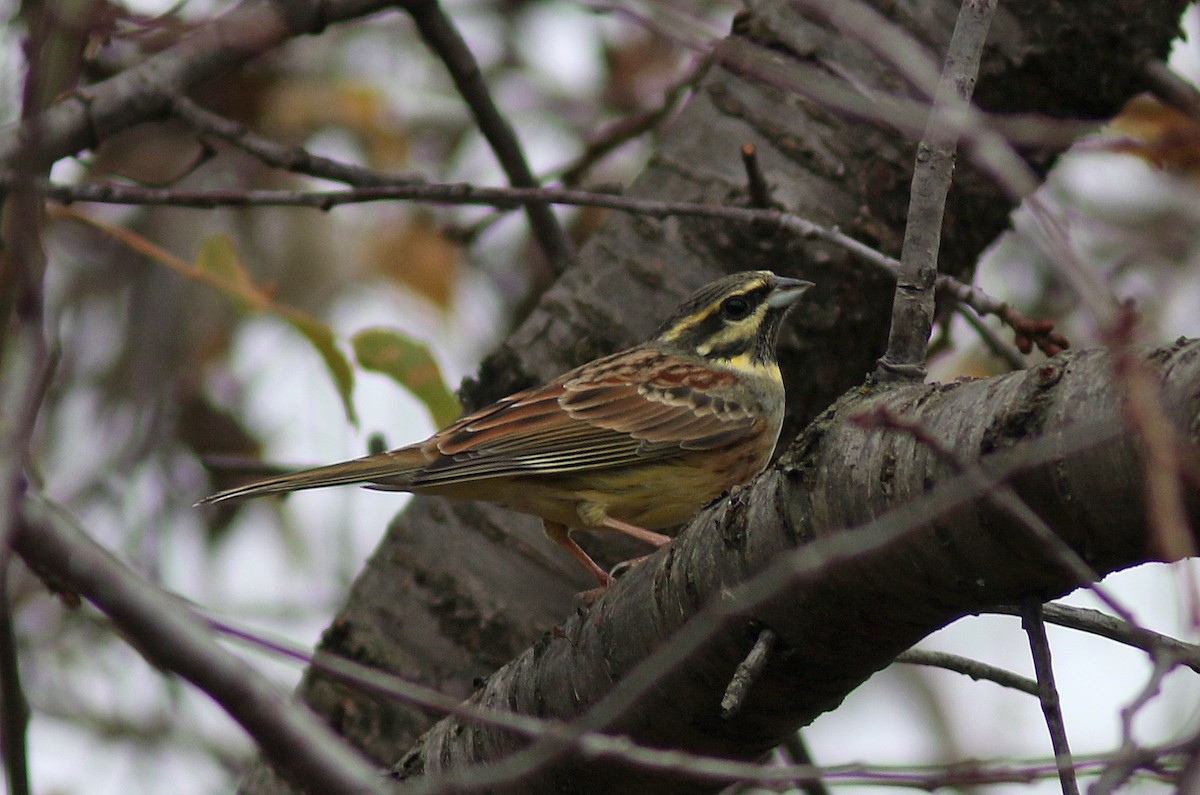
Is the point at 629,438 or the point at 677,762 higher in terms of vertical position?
the point at 629,438

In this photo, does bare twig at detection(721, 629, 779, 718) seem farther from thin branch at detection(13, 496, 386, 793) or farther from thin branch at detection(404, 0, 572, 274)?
thin branch at detection(404, 0, 572, 274)

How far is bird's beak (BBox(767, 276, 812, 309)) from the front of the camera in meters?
5.23

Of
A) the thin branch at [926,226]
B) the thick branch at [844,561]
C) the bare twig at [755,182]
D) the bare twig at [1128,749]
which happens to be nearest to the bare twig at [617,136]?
the bare twig at [755,182]

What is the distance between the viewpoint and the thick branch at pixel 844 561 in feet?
7.79

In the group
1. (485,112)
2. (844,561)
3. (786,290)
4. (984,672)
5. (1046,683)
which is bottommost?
(1046,683)

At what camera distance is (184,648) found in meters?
1.77

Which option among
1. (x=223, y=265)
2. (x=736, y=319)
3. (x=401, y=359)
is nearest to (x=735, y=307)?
(x=736, y=319)

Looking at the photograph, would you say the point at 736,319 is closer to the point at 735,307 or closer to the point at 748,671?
the point at 735,307

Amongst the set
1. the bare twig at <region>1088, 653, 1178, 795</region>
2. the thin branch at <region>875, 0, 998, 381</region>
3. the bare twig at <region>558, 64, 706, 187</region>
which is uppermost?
the bare twig at <region>558, 64, 706, 187</region>

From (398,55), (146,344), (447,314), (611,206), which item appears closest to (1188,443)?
(611,206)

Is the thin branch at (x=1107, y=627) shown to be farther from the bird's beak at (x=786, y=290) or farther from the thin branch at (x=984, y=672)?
the bird's beak at (x=786, y=290)

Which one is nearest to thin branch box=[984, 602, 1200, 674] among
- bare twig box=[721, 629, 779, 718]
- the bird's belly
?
bare twig box=[721, 629, 779, 718]

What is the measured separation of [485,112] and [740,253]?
3.89 feet

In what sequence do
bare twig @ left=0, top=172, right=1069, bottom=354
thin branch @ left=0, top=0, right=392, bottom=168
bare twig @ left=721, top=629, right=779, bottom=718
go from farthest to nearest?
thin branch @ left=0, top=0, right=392, bottom=168 < bare twig @ left=0, top=172, right=1069, bottom=354 < bare twig @ left=721, top=629, right=779, bottom=718
